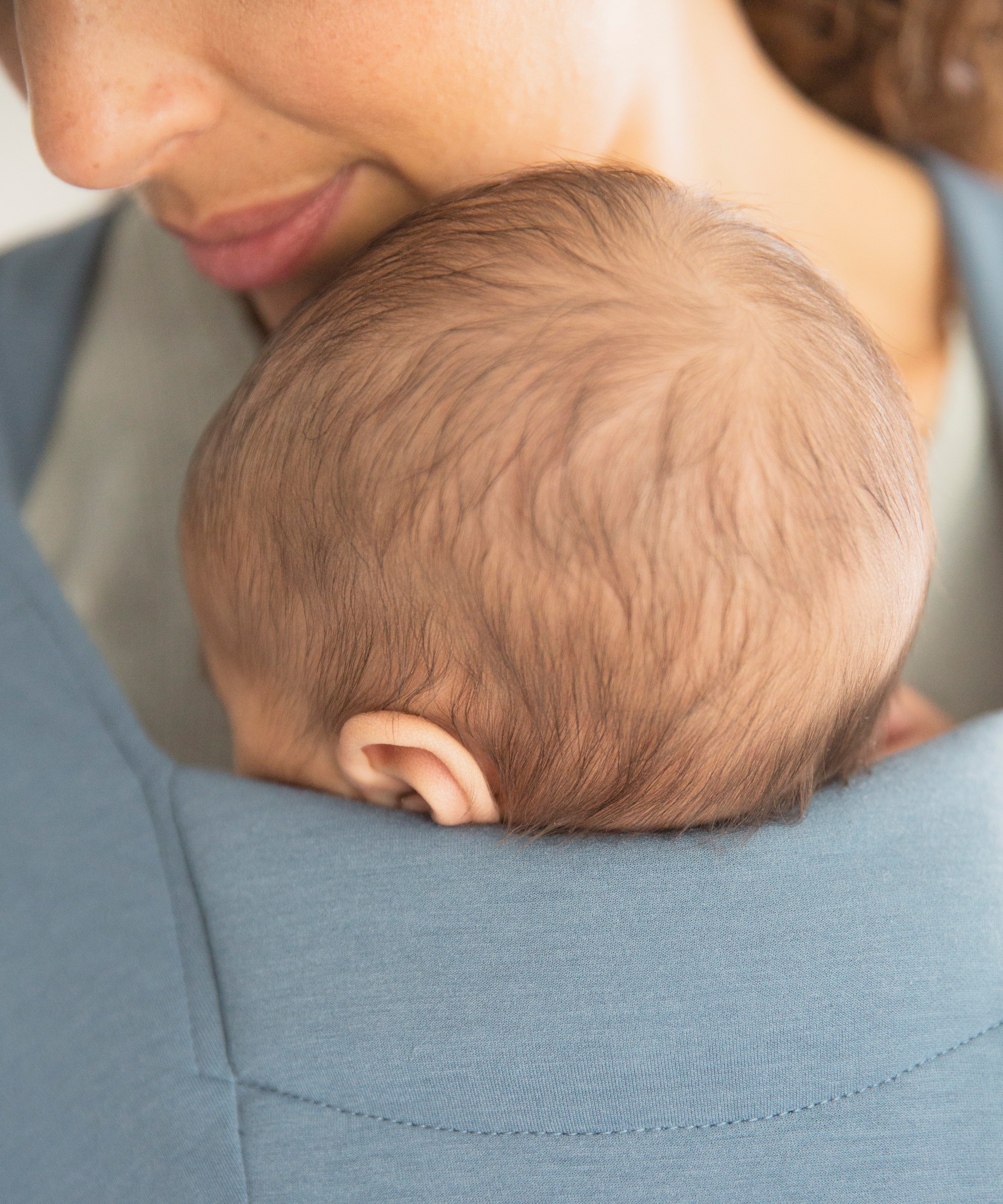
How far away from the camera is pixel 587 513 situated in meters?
0.51

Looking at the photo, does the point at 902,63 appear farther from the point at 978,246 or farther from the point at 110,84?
the point at 110,84

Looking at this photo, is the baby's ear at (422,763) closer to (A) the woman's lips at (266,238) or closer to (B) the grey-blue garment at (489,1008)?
(B) the grey-blue garment at (489,1008)

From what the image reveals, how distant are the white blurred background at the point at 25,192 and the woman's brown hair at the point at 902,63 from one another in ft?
3.49

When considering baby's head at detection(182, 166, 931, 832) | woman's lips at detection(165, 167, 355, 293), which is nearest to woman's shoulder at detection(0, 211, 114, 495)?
woman's lips at detection(165, 167, 355, 293)

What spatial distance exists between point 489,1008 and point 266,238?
498 millimetres

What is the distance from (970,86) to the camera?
1.04 metres

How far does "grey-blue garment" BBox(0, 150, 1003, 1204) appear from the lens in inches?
19.1

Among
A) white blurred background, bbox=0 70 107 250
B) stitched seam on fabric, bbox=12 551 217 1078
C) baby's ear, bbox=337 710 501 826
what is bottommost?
white blurred background, bbox=0 70 107 250

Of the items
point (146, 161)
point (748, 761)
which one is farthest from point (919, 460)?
point (146, 161)

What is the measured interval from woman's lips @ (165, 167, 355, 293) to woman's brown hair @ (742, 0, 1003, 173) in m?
0.67

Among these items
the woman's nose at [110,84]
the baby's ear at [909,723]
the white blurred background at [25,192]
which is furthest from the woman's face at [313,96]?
the white blurred background at [25,192]

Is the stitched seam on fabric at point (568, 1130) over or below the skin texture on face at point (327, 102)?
below

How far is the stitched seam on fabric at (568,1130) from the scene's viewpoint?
1.60 ft

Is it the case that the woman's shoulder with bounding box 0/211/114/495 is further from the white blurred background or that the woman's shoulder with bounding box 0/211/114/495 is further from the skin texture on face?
the white blurred background
